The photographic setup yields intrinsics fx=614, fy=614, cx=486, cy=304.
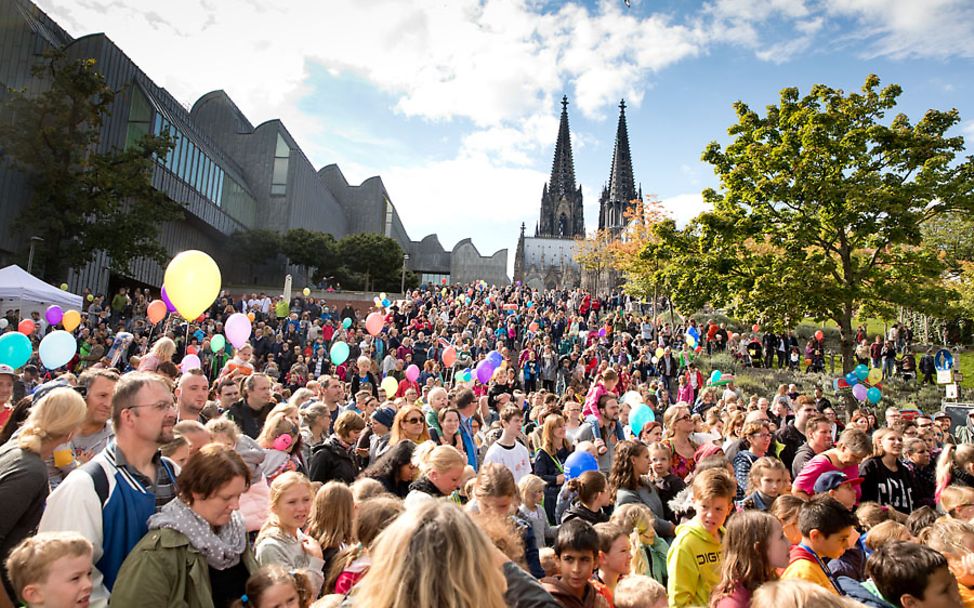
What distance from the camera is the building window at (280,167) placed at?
50.9 m

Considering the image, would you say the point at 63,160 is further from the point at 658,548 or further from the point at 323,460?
the point at 658,548

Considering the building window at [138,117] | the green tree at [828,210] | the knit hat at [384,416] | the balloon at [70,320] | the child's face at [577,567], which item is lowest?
the child's face at [577,567]

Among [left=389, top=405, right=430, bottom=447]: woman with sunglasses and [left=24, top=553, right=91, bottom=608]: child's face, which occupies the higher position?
[left=389, top=405, right=430, bottom=447]: woman with sunglasses

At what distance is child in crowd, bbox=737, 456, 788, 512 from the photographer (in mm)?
4793

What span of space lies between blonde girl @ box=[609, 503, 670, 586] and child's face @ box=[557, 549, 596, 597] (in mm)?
1174

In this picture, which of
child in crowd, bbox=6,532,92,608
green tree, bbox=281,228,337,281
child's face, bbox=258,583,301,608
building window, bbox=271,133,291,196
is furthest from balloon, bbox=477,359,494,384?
building window, bbox=271,133,291,196

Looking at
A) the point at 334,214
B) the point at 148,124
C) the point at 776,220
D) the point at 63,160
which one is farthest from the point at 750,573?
the point at 334,214

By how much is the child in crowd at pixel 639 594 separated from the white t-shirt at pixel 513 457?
261 centimetres

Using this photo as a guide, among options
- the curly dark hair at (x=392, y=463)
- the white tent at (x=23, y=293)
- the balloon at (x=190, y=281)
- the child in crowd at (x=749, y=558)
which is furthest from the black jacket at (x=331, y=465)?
the white tent at (x=23, y=293)

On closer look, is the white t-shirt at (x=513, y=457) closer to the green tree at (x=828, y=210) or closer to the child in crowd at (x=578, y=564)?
the child in crowd at (x=578, y=564)

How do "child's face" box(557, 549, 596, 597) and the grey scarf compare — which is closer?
the grey scarf

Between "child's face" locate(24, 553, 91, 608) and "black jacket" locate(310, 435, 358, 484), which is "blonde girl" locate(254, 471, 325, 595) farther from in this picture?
"black jacket" locate(310, 435, 358, 484)

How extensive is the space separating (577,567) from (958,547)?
7.52ft

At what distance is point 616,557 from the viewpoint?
3.56 metres
